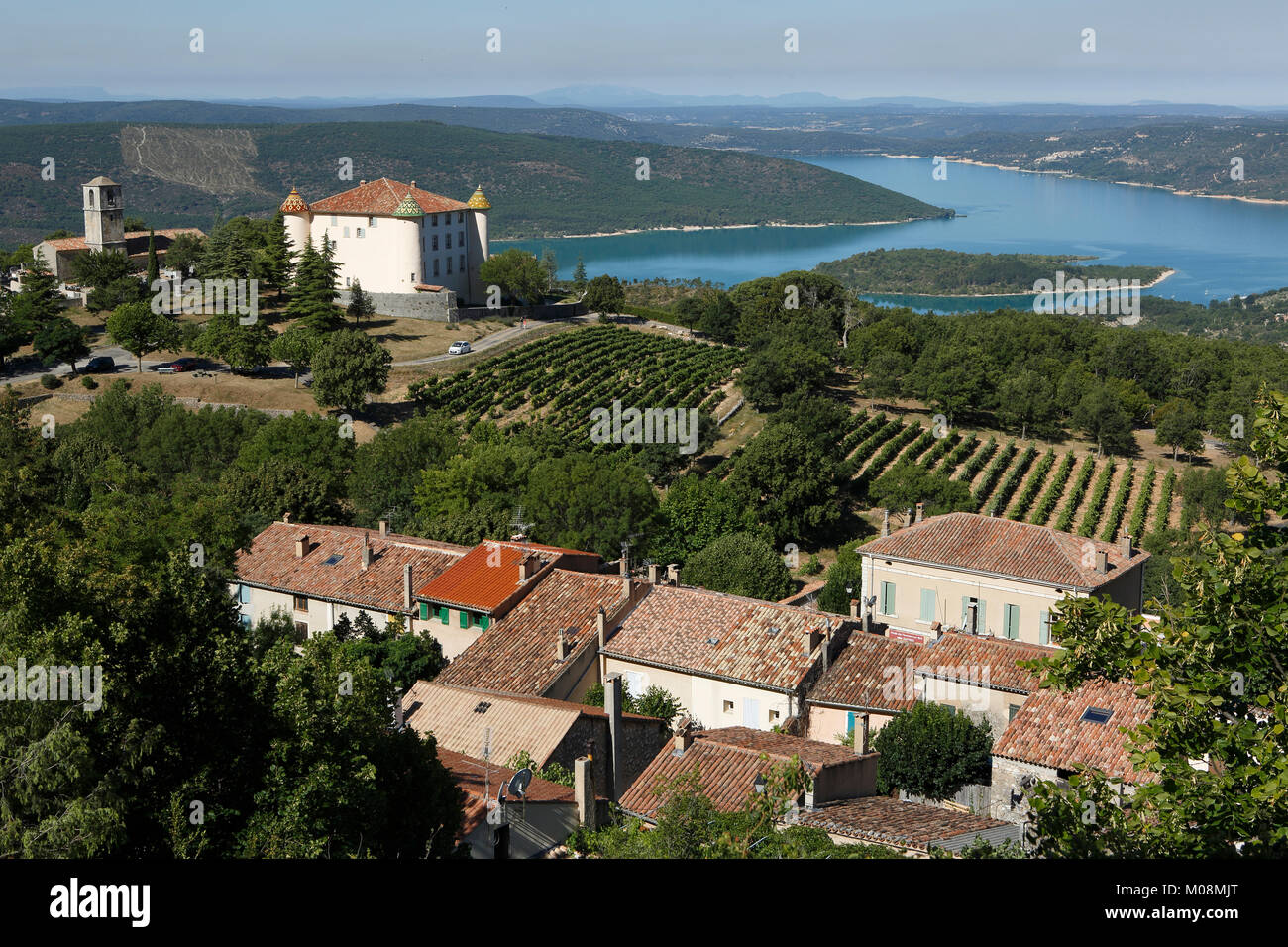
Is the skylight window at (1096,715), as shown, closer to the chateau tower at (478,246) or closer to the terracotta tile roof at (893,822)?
the terracotta tile roof at (893,822)

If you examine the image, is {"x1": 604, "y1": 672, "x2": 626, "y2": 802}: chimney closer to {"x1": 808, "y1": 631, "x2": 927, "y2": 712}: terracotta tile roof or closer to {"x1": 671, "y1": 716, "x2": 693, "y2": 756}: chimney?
{"x1": 671, "y1": 716, "x2": 693, "y2": 756}: chimney

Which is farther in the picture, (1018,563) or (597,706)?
(1018,563)

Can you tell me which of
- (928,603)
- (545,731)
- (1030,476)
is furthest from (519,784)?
(1030,476)

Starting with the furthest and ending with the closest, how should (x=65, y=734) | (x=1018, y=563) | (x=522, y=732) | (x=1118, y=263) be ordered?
(x=1118, y=263)
(x=1018, y=563)
(x=522, y=732)
(x=65, y=734)

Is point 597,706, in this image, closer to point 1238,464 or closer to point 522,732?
point 522,732

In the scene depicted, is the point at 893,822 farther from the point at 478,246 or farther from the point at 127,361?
the point at 478,246
